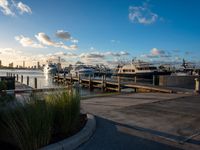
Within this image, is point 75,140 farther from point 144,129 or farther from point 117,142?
point 144,129

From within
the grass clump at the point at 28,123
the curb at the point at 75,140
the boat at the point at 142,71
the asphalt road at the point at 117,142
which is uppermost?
the boat at the point at 142,71

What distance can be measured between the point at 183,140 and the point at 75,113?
269 centimetres

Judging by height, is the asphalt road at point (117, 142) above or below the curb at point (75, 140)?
below

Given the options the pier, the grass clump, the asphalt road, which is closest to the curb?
the asphalt road

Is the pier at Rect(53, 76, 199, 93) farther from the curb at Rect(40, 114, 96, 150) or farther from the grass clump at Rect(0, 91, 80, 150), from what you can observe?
the grass clump at Rect(0, 91, 80, 150)

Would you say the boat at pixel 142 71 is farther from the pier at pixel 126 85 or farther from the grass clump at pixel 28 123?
the grass clump at pixel 28 123

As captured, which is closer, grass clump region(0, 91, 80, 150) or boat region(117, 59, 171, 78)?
grass clump region(0, 91, 80, 150)

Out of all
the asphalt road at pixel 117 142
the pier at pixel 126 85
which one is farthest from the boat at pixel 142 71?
the asphalt road at pixel 117 142

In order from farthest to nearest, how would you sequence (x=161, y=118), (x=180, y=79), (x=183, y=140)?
(x=180, y=79)
(x=161, y=118)
(x=183, y=140)

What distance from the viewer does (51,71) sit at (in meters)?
83.4

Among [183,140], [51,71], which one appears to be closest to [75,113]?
[183,140]

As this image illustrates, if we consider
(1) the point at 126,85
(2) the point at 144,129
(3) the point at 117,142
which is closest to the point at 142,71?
(1) the point at 126,85

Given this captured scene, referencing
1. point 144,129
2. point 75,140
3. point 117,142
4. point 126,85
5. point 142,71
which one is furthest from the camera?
point 142,71

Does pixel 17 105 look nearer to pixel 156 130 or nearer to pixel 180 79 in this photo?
pixel 156 130
